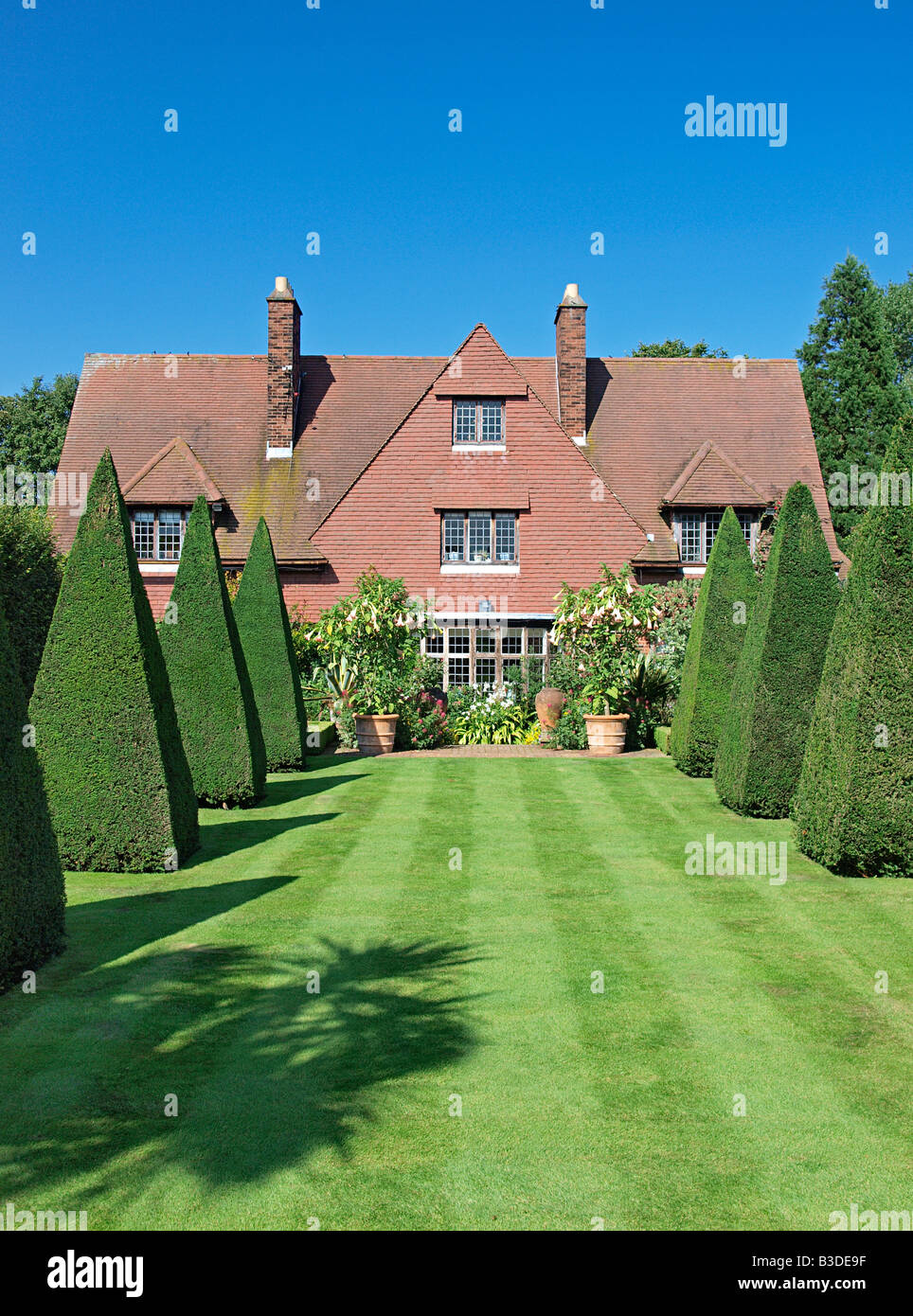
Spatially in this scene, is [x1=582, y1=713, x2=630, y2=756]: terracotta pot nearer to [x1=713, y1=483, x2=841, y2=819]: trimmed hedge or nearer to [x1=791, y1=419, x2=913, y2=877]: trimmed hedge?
[x1=713, y1=483, x2=841, y2=819]: trimmed hedge

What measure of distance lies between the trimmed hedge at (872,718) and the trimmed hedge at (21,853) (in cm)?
761

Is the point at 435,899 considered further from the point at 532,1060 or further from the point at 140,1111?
A: the point at 140,1111

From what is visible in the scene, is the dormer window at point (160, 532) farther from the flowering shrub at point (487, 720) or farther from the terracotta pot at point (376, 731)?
the terracotta pot at point (376, 731)

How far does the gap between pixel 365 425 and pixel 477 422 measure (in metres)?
4.73

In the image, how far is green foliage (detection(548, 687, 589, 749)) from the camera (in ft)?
72.3

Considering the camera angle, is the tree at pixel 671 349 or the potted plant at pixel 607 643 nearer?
the potted plant at pixel 607 643

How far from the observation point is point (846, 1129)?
5418 mm

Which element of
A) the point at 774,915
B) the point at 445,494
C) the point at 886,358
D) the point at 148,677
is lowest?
the point at 774,915

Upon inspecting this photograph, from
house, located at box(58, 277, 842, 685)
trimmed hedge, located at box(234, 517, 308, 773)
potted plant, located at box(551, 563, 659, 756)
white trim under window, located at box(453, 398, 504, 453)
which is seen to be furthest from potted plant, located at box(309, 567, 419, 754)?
white trim under window, located at box(453, 398, 504, 453)

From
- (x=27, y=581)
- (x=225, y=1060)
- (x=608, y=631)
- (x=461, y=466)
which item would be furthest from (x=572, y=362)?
(x=225, y=1060)

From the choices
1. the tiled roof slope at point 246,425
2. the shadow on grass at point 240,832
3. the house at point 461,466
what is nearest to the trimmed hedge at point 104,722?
the shadow on grass at point 240,832

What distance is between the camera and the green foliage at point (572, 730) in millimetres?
22031
